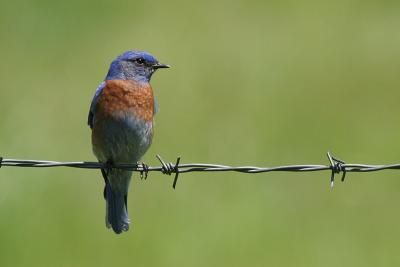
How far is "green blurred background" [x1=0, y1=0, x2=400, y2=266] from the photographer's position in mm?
11000

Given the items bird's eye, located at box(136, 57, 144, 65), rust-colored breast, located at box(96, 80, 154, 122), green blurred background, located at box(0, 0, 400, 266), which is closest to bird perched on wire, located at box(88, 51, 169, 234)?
rust-colored breast, located at box(96, 80, 154, 122)

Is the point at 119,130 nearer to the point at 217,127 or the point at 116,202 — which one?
the point at 116,202

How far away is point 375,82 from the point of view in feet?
48.5

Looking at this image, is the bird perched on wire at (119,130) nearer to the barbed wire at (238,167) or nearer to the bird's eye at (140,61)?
the bird's eye at (140,61)

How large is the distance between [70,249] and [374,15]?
752 centimetres

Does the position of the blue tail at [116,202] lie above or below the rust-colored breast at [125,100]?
below

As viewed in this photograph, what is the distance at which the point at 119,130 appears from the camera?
335 inches

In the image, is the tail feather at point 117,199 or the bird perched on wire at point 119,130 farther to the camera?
the tail feather at point 117,199

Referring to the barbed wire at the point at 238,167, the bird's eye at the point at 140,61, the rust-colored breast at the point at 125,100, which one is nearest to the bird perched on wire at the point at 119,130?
the rust-colored breast at the point at 125,100

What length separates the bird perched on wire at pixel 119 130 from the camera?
8477mm

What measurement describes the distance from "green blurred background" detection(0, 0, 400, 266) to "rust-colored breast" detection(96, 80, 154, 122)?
92.1 inches

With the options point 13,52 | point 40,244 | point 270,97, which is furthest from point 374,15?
point 40,244

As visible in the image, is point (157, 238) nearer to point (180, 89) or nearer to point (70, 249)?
point (70, 249)

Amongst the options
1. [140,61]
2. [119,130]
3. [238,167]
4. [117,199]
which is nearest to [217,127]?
[140,61]
